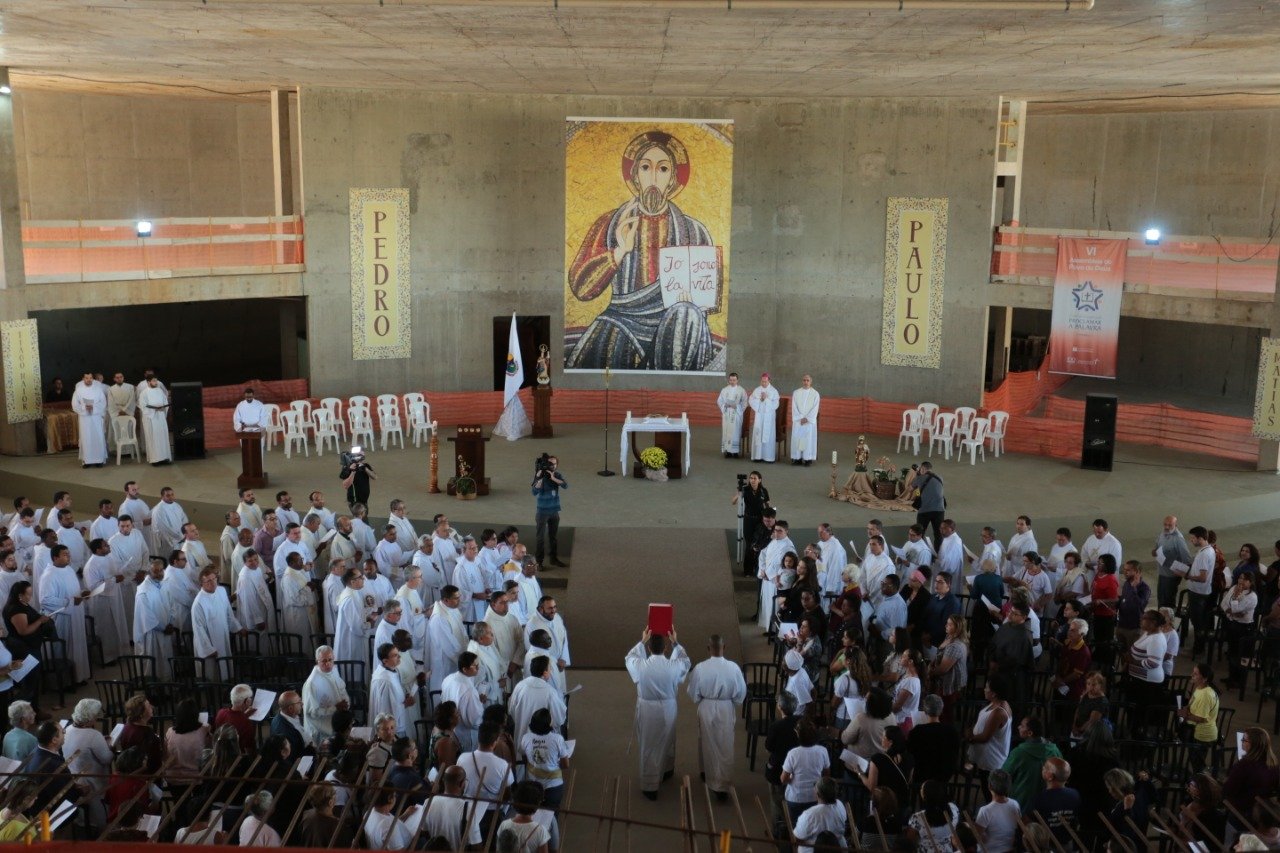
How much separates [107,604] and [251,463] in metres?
5.30

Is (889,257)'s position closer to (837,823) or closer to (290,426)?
(290,426)

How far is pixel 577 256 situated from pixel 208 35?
10.6 m

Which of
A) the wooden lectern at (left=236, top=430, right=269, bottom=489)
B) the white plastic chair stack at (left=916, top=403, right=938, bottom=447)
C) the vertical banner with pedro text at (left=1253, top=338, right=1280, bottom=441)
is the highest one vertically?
the vertical banner with pedro text at (left=1253, top=338, right=1280, bottom=441)

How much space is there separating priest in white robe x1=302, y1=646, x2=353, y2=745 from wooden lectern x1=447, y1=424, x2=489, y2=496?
8003mm

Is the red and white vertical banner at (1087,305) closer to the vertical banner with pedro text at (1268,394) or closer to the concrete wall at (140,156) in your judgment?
the vertical banner with pedro text at (1268,394)

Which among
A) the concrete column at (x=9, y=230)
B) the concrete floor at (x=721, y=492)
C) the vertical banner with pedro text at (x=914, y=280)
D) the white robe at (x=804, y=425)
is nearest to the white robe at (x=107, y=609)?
the concrete floor at (x=721, y=492)

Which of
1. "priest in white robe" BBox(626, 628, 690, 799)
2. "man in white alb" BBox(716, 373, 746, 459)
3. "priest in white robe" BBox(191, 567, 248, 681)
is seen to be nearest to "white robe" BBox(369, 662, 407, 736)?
"priest in white robe" BBox(626, 628, 690, 799)

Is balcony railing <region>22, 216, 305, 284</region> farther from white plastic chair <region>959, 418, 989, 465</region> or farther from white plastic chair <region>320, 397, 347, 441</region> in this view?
white plastic chair <region>959, 418, 989, 465</region>

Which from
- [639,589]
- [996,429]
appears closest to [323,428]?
[639,589]

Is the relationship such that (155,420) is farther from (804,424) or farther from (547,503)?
(804,424)

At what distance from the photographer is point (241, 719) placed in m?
9.21

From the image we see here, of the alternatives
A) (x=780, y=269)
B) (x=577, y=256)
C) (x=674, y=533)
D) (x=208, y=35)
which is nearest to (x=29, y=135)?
(x=577, y=256)

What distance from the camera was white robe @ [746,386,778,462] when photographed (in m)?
20.4

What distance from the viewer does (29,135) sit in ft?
83.7
